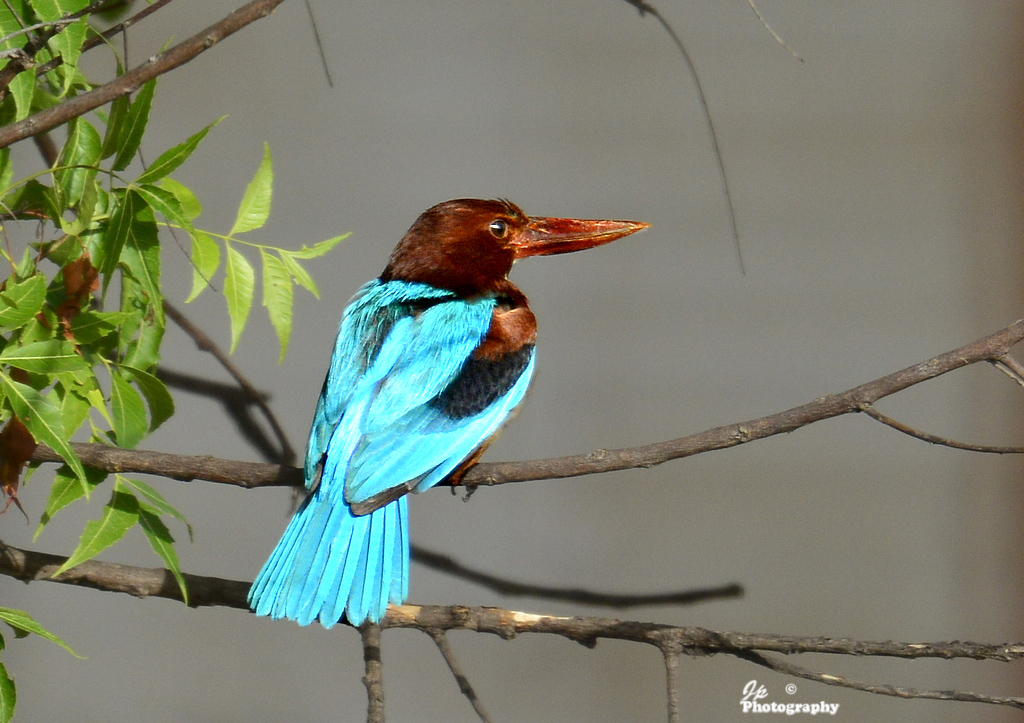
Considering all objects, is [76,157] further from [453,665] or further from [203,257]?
[453,665]

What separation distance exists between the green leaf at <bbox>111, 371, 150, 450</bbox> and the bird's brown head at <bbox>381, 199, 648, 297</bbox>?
0.48 m

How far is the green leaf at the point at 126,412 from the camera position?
1.14 metres

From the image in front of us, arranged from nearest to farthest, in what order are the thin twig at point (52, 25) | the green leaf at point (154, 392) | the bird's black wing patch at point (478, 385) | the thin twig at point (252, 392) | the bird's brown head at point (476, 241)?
the thin twig at point (52, 25), the green leaf at point (154, 392), the bird's black wing patch at point (478, 385), the bird's brown head at point (476, 241), the thin twig at point (252, 392)

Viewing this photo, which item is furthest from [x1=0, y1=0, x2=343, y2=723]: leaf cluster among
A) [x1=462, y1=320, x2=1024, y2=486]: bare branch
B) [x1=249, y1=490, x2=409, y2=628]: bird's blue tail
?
[x1=462, y1=320, x2=1024, y2=486]: bare branch

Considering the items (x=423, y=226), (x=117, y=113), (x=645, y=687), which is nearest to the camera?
(x=117, y=113)

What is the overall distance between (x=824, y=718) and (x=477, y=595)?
81 cm

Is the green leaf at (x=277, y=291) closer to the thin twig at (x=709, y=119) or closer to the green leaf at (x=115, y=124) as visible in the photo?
the green leaf at (x=115, y=124)

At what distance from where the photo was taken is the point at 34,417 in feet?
3.01

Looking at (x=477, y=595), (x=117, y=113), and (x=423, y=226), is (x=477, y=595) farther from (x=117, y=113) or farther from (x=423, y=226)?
(x=117, y=113)

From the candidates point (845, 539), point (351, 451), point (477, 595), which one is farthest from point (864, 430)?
point (351, 451)

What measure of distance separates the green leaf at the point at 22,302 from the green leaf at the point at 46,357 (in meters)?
0.03

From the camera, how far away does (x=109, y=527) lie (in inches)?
43.1

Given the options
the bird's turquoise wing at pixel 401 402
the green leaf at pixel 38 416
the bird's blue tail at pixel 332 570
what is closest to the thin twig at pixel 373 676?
the bird's blue tail at pixel 332 570
